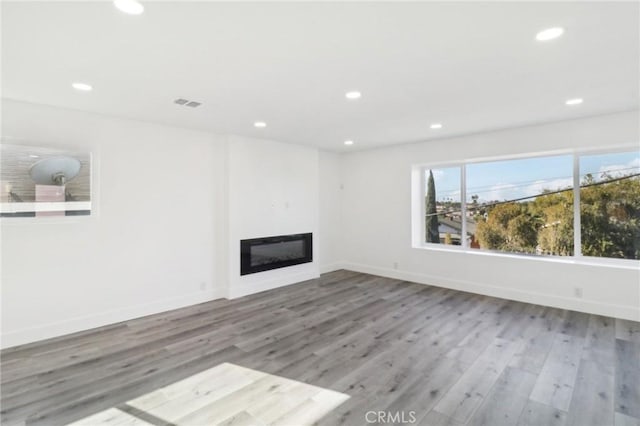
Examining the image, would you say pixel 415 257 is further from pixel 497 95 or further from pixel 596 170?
pixel 497 95

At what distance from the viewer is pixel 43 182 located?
3.39 meters

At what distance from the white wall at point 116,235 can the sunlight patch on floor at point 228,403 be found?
1988 mm

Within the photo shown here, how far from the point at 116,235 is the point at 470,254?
210 inches

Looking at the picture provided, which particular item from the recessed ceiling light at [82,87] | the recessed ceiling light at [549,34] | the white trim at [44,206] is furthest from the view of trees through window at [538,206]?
the white trim at [44,206]

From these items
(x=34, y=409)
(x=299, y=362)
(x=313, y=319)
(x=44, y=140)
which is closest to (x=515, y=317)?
(x=313, y=319)

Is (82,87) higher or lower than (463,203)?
higher

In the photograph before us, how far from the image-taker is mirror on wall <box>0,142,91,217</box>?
10.4ft

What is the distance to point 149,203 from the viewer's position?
416cm

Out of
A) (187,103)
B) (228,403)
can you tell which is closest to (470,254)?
(228,403)

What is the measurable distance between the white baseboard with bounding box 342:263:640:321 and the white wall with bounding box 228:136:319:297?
171 cm

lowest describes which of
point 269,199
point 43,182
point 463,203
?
point 463,203

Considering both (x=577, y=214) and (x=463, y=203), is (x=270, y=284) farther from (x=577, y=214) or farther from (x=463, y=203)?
(x=577, y=214)

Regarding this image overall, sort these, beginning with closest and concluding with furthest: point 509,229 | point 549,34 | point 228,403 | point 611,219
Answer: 1. point 549,34
2. point 228,403
3. point 611,219
4. point 509,229

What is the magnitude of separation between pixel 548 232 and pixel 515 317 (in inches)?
62.4
